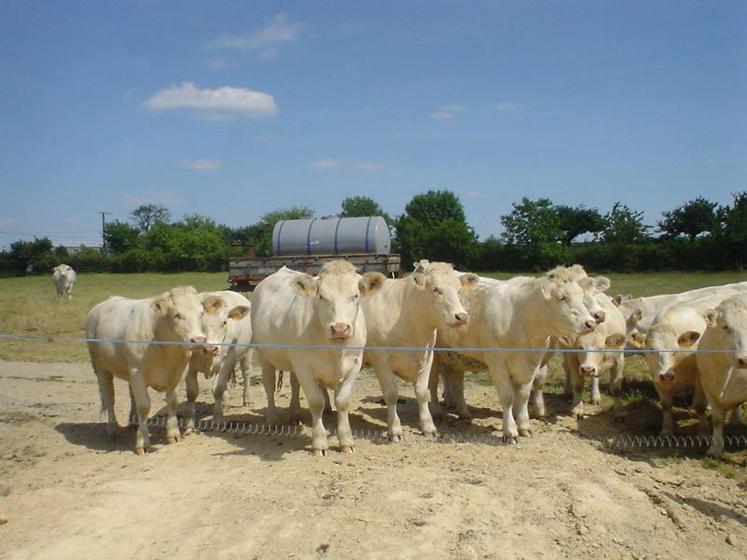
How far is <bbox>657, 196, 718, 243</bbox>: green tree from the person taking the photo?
56750 mm

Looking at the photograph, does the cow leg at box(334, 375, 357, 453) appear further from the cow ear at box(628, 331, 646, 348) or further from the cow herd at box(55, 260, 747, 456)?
the cow ear at box(628, 331, 646, 348)

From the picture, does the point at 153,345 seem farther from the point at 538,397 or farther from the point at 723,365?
the point at 723,365

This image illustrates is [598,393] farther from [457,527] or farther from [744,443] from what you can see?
[457,527]

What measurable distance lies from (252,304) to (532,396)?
4.29 meters

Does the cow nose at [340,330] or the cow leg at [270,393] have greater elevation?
the cow nose at [340,330]

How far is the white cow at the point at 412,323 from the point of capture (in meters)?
7.77

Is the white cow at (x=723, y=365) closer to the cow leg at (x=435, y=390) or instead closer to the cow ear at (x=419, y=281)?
the cow ear at (x=419, y=281)

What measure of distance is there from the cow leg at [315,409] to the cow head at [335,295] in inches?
25.8

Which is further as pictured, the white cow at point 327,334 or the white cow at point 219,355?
the white cow at point 219,355

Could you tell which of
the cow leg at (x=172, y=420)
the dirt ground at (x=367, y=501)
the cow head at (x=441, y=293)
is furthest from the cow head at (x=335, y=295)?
the cow leg at (x=172, y=420)

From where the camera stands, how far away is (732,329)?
23.4ft

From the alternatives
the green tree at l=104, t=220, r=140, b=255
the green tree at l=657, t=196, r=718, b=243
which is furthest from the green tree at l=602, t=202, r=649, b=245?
the green tree at l=104, t=220, r=140, b=255

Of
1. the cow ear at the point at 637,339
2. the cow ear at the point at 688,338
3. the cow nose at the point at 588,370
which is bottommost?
the cow nose at the point at 588,370

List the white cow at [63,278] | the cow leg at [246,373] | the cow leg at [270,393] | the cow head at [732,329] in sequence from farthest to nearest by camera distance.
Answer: the white cow at [63,278]
the cow leg at [246,373]
the cow leg at [270,393]
the cow head at [732,329]
